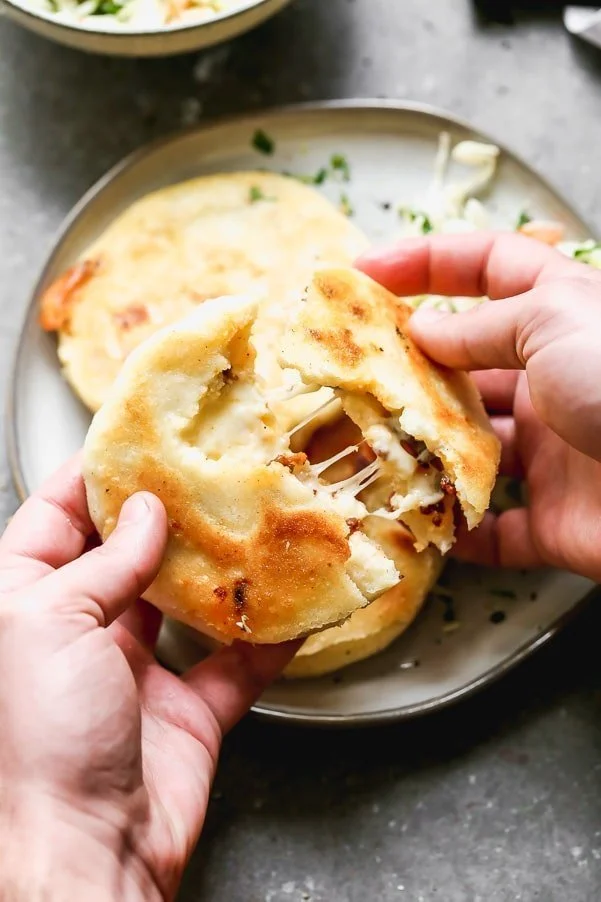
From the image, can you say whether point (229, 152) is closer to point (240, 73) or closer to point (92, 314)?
point (240, 73)

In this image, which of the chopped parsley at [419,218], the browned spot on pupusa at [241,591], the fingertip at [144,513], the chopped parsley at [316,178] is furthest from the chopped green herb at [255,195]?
the browned spot on pupusa at [241,591]

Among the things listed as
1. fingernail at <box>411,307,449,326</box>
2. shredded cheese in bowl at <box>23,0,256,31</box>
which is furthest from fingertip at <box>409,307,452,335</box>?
shredded cheese in bowl at <box>23,0,256,31</box>

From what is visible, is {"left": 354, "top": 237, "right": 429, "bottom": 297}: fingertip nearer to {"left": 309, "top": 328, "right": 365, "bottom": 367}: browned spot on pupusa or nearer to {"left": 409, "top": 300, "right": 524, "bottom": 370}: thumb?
{"left": 409, "top": 300, "right": 524, "bottom": 370}: thumb

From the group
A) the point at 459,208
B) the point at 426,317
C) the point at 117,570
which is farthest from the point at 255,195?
the point at 117,570

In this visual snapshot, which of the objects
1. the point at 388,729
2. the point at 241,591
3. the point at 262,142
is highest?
the point at 262,142

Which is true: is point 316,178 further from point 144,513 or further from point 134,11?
point 144,513

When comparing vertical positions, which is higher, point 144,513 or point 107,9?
point 107,9
